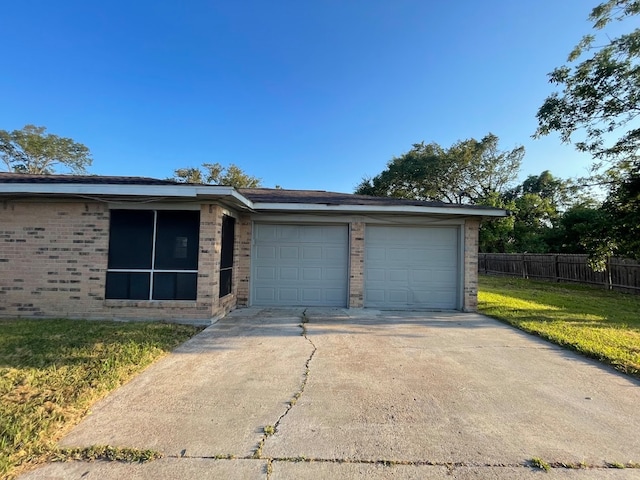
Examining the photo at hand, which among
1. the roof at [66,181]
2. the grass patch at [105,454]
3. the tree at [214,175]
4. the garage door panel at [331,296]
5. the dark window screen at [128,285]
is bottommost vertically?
the grass patch at [105,454]

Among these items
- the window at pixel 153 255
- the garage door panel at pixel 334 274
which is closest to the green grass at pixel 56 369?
the window at pixel 153 255

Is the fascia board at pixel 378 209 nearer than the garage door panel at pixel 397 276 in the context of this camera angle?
Yes

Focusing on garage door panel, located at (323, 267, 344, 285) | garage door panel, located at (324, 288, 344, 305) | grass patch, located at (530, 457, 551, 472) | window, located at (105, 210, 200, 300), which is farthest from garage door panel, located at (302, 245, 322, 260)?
grass patch, located at (530, 457, 551, 472)

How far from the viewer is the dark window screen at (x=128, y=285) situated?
7062mm

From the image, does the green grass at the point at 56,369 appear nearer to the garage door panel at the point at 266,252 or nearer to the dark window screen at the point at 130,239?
the dark window screen at the point at 130,239

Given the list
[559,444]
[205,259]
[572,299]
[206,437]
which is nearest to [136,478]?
[206,437]

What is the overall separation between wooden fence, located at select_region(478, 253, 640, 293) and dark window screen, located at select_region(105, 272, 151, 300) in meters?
16.7

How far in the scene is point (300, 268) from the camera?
9172 mm

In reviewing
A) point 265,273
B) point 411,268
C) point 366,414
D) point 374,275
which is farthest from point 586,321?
point 265,273

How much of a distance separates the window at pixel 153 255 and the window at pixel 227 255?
0.79m

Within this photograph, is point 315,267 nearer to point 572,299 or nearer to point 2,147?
point 572,299

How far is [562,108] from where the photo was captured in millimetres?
12422

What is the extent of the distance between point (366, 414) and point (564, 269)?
18.4m

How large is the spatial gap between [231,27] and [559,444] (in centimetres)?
1184
